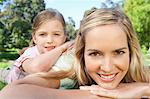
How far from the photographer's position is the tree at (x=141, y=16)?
3510 cm

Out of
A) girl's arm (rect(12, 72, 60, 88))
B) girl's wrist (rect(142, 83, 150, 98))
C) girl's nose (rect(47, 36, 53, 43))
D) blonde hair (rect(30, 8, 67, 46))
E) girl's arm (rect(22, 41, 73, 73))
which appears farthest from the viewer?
blonde hair (rect(30, 8, 67, 46))

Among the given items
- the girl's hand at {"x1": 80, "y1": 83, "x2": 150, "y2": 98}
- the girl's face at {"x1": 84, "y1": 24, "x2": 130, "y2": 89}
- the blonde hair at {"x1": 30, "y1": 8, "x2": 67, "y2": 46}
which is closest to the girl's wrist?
the girl's hand at {"x1": 80, "y1": 83, "x2": 150, "y2": 98}

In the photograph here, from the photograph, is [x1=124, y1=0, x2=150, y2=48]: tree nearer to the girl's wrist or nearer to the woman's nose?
the girl's wrist

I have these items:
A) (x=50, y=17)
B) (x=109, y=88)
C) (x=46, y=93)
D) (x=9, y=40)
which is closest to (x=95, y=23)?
(x=109, y=88)

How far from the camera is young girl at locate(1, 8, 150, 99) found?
1407 mm

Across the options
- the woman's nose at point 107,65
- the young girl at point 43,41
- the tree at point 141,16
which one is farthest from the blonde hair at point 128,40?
the tree at point 141,16

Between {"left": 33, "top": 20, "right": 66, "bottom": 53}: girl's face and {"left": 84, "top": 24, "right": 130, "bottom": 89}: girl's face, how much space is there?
0.73 metres

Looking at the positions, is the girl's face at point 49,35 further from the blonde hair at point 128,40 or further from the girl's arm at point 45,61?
the blonde hair at point 128,40

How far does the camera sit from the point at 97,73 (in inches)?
59.1

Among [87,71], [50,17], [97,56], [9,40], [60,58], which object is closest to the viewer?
[97,56]

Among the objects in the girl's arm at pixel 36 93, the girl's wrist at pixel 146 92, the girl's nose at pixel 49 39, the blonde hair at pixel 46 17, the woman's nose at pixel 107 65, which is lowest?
the girl's wrist at pixel 146 92

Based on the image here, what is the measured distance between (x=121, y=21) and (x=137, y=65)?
21 centimetres

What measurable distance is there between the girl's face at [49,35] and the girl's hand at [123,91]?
2.58 feet

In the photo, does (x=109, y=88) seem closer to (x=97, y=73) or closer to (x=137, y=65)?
(x=97, y=73)
